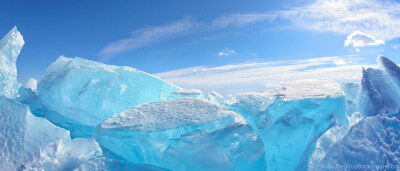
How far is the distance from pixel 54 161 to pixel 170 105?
1.75 m

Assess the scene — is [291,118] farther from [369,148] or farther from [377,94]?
[377,94]

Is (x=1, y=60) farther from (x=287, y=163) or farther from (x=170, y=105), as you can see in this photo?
(x=287, y=163)

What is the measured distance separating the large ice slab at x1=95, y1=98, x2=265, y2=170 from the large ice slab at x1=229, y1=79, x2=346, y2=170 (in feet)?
0.92

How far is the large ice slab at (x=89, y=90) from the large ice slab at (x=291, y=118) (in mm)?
2539

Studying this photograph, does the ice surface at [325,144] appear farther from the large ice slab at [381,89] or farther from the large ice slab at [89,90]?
the large ice slab at [89,90]

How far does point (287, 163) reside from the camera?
3947mm

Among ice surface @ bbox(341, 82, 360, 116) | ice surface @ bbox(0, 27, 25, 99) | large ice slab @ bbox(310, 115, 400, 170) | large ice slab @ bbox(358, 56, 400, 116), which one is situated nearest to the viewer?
large ice slab @ bbox(310, 115, 400, 170)

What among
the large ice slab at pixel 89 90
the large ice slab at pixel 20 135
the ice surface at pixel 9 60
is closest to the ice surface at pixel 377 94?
the large ice slab at pixel 89 90

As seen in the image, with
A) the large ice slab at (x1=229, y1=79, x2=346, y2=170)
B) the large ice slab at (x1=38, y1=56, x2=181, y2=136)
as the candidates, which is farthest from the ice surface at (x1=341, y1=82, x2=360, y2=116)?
the large ice slab at (x1=38, y1=56, x2=181, y2=136)

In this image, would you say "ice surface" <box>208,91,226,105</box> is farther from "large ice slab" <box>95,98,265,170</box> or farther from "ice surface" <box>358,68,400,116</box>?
"ice surface" <box>358,68,400,116</box>

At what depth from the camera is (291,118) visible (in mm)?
3822

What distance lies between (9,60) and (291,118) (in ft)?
18.0

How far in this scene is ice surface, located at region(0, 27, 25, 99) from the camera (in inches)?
193

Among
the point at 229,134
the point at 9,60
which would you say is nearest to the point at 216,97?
the point at 229,134
